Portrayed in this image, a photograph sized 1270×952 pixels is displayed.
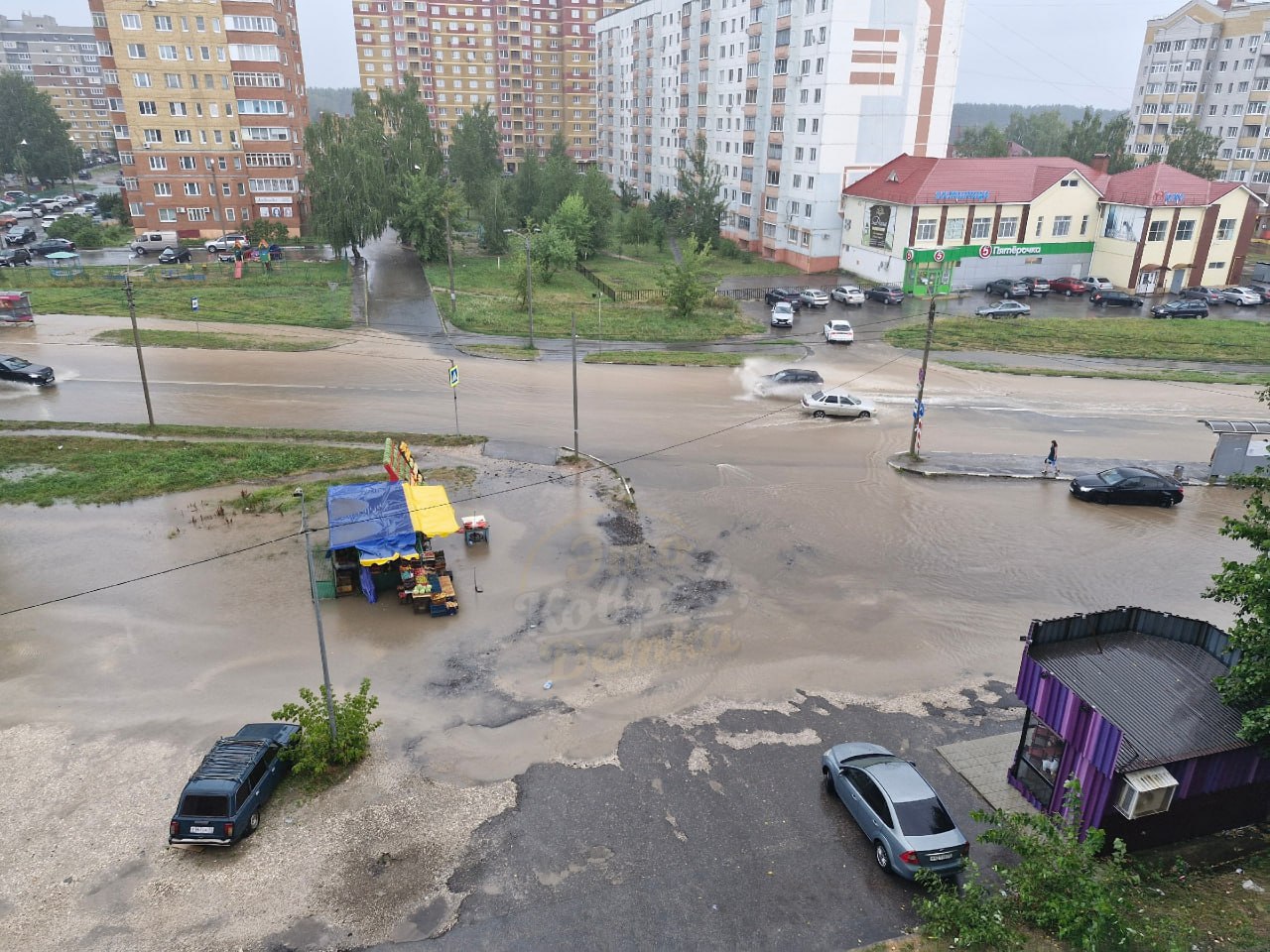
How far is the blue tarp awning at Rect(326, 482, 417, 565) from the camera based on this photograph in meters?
19.3

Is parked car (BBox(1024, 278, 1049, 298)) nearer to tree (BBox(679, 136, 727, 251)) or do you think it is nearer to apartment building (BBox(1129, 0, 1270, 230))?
tree (BBox(679, 136, 727, 251))

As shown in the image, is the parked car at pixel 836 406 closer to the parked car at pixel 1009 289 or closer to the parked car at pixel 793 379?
the parked car at pixel 793 379

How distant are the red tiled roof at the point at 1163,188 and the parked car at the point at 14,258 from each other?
81194mm

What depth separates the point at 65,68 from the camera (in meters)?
154

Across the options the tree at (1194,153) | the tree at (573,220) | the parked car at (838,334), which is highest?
the tree at (1194,153)

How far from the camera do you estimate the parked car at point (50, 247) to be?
212 ft

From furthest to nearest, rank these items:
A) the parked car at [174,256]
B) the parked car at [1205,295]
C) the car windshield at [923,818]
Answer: the parked car at [174,256], the parked car at [1205,295], the car windshield at [923,818]

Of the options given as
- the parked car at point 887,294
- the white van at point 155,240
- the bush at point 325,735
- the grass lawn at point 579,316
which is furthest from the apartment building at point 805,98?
the bush at point 325,735

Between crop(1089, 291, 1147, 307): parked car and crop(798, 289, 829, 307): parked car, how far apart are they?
19167 millimetres

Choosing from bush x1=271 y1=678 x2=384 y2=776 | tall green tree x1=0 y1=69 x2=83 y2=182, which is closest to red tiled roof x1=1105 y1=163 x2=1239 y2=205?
bush x1=271 y1=678 x2=384 y2=776

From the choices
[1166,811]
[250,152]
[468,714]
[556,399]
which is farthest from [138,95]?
[1166,811]

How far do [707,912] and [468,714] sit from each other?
249 inches

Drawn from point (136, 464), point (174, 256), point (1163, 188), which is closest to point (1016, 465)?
point (136, 464)

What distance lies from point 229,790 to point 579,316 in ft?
132
